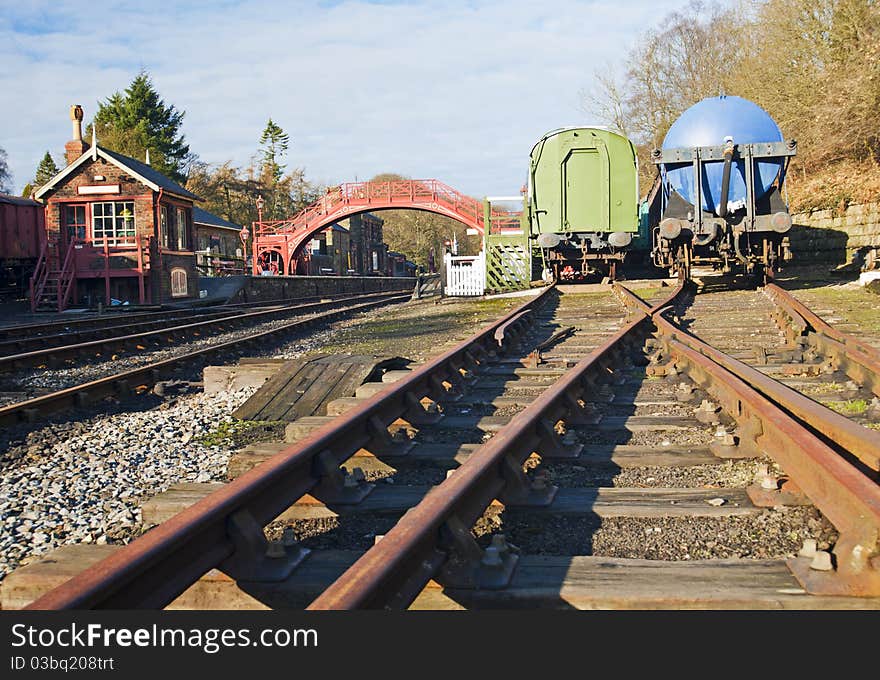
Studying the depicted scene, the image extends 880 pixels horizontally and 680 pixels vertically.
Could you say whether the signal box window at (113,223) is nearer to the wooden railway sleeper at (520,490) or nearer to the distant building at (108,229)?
the distant building at (108,229)

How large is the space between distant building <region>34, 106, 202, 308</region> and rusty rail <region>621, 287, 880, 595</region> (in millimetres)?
24065

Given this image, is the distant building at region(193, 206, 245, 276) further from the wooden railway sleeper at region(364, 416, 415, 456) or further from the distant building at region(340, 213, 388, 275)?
the wooden railway sleeper at region(364, 416, 415, 456)

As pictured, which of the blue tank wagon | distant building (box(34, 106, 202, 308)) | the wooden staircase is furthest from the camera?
distant building (box(34, 106, 202, 308))

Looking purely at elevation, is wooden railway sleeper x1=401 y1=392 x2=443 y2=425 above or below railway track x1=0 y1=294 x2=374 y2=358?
below

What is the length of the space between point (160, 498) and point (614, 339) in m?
4.53

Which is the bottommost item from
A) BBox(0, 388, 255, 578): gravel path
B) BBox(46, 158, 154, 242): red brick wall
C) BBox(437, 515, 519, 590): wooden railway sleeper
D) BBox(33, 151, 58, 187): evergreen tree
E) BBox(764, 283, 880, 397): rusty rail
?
BBox(0, 388, 255, 578): gravel path

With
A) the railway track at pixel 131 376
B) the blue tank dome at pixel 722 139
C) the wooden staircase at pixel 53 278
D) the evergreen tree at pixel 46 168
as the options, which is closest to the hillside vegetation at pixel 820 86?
the blue tank dome at pixel 722 139

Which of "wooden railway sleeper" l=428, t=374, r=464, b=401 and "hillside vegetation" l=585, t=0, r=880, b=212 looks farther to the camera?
"hillside vegetation" l=585, t=0, r=880, b=212

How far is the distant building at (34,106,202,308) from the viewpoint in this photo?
2595cm

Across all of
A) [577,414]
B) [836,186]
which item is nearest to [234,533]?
[577,414]

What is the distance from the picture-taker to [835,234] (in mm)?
20625

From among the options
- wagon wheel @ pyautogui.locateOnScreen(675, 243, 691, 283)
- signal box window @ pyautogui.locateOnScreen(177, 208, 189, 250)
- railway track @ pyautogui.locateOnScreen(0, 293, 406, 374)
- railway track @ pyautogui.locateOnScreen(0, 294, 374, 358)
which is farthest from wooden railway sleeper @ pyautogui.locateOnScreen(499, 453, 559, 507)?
signal box window @ pyautogui.locateOnScreen(177, 208, 189, 250)

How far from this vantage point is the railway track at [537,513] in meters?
2.21

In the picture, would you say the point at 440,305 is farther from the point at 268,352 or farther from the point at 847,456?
the point at 847,456
